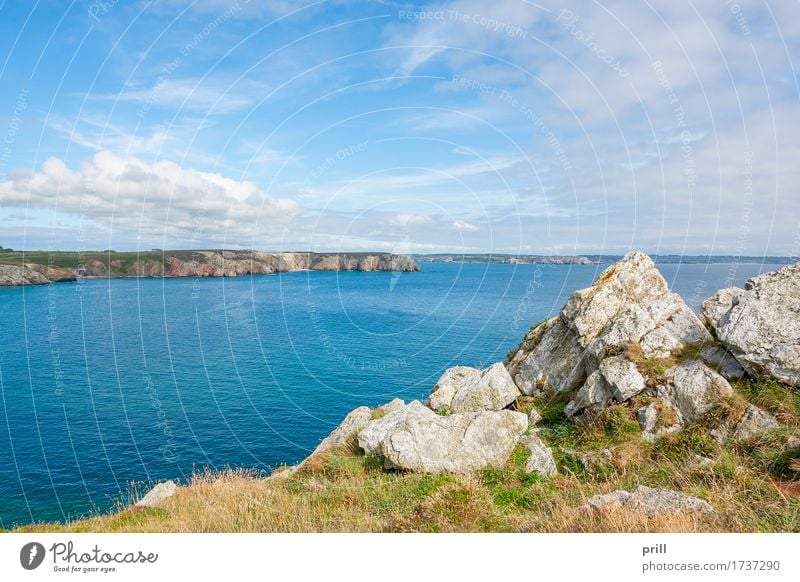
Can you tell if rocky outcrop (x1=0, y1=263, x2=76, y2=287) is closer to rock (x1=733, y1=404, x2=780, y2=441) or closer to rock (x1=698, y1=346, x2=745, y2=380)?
rock (x1=698, y1=346, x2=745, y2=380)

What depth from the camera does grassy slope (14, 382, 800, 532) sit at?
9484 millimetres

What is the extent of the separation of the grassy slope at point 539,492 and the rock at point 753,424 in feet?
0.86

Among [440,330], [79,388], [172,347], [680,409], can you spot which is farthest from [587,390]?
[172,347]

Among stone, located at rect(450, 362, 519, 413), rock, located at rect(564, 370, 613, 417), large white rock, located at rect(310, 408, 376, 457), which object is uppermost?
rock, located at rect(564, 370, 613, 417)

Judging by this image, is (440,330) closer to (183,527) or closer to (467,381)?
(467,381)

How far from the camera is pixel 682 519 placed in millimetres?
8523

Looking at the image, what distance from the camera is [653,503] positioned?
9.42 m

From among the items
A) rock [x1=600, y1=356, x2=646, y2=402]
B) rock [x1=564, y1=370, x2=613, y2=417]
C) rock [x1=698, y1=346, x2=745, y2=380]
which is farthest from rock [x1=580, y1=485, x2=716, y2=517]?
rock [x1=698, y1=346, x2=745, y2=380]

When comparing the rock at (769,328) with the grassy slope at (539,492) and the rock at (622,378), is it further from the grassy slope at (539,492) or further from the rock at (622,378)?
the rock at (622,378)

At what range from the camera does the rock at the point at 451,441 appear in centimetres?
1422

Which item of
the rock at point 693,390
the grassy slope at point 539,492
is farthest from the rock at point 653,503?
the rock at point 693,390

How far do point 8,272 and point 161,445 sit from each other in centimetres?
19542

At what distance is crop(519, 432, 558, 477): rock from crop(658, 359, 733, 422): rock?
4008 mm

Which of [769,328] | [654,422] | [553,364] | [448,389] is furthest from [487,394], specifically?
[769,328]
